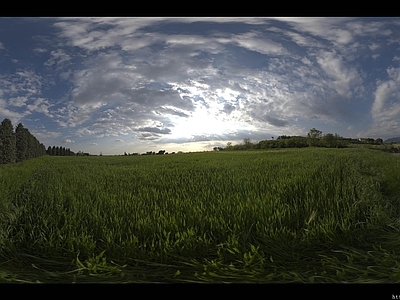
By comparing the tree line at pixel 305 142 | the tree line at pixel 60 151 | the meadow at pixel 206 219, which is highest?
the tree line at pixel 305 142

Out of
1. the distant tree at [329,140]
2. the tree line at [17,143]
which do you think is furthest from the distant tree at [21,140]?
the distant tree at [329,140]

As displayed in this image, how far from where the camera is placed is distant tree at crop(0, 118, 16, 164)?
203cm

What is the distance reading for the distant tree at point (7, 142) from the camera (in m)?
2.03

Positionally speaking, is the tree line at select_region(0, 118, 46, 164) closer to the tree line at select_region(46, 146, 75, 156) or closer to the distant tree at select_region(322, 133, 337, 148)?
the tree line at select_region(46, 146, 75, 156)

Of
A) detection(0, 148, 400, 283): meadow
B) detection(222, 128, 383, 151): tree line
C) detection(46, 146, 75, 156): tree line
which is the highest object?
detection(222, 128, 383, 151): tree line

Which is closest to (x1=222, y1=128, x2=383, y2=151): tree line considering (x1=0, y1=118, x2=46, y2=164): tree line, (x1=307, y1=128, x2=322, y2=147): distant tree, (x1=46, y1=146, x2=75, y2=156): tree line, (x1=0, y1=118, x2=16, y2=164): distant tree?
(x1=307, y1=128, x2=322, y2=147): distant tree

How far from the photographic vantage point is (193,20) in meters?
2.11

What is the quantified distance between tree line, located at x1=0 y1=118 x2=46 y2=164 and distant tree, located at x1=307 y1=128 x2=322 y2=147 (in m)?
1.95

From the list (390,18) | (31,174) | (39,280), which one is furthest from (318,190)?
(31,174)

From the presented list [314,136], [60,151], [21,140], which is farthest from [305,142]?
[21,140]

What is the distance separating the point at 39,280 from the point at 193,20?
2056 millimetres

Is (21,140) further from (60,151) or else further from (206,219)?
(206,219)

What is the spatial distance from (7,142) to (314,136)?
2223 mm

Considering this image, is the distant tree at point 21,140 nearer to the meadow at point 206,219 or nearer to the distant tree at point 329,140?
the meadow at point 206,219
